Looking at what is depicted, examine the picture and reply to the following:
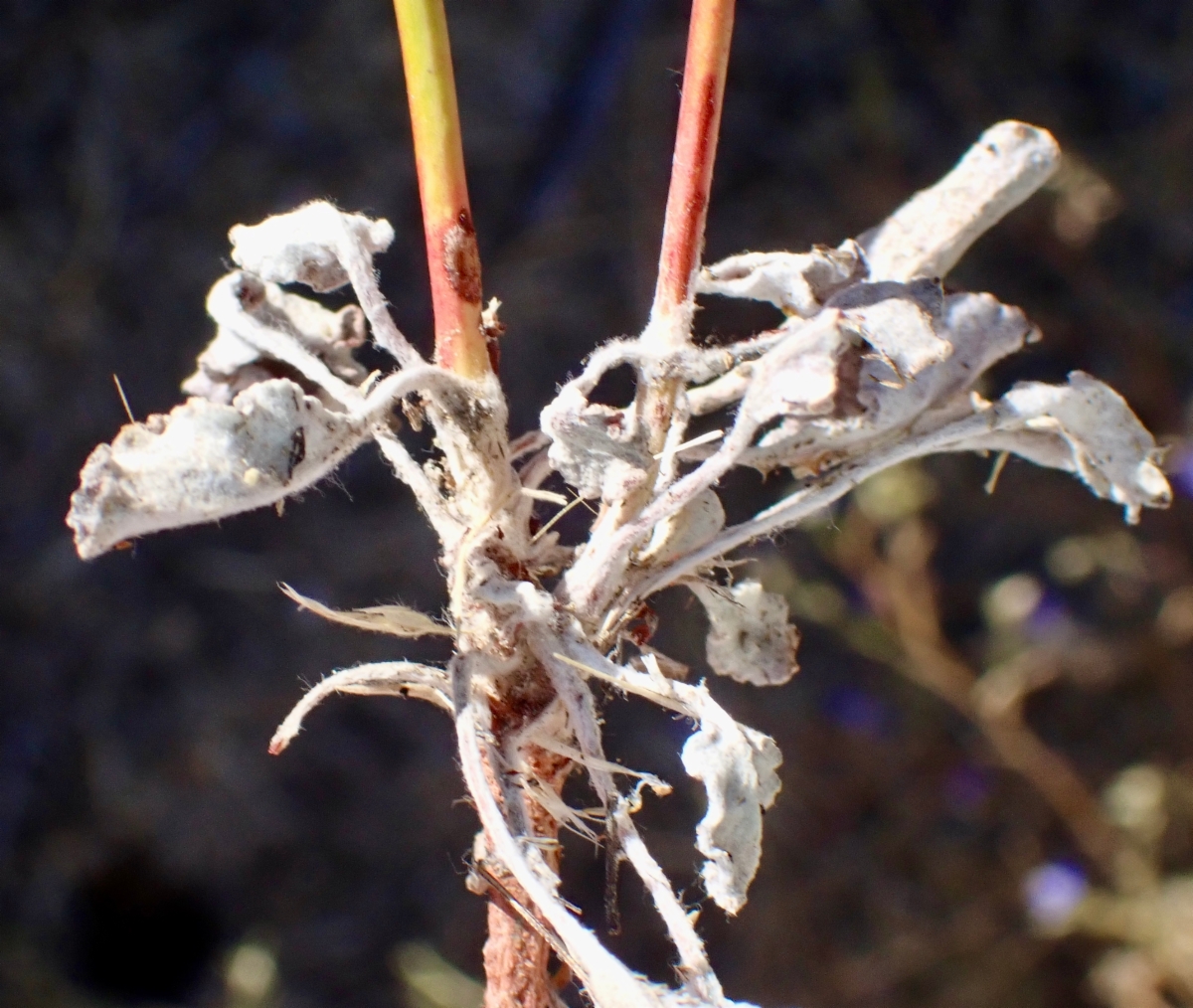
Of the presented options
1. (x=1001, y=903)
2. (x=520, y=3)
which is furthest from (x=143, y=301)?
(x=1001, y=903)

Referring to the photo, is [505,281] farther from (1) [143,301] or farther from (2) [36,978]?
(2) [36,978]

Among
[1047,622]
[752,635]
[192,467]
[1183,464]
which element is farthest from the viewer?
[1047,622]

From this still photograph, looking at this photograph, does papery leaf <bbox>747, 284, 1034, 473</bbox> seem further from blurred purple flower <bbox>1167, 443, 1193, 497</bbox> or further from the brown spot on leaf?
blurred purple flower <bbox>1167, 443, 1193, 497</bbox>

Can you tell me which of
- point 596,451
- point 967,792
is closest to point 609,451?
point 596,451

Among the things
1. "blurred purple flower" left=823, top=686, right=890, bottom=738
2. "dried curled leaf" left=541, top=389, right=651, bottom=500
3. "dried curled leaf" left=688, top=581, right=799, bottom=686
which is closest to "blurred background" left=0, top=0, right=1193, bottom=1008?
"blurred purple flower" left=823, top=686, right=890, bottom=738

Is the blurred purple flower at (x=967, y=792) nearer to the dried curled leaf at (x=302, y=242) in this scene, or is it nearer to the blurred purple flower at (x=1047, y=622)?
the blurred purple flower at (x=1047, y=622)

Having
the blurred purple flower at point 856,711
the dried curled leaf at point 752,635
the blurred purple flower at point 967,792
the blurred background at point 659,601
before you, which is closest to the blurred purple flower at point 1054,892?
the blurred background at point 659,601

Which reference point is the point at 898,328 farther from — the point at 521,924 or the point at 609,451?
the point at 521,924

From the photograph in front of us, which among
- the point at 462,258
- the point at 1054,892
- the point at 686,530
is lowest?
the point at 1054,892
